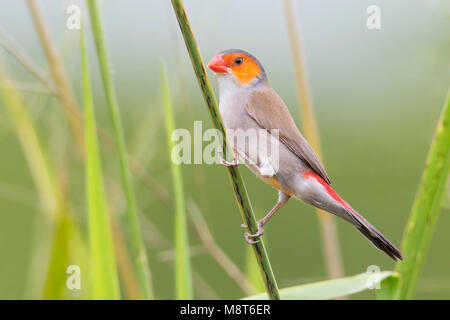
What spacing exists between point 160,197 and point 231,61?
0.39 m

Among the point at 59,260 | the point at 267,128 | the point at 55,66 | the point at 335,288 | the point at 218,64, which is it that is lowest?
the point at 335,288

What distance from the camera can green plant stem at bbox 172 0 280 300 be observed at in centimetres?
67

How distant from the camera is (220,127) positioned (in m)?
0.74

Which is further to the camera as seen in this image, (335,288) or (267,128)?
(267,128)

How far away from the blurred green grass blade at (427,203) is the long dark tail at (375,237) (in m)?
0.03

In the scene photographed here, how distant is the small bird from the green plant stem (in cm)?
23

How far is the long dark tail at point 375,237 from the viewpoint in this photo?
88 cm

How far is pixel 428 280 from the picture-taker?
1407 mm

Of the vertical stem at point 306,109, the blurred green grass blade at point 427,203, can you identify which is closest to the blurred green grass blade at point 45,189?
the vertical stem at point 306,109

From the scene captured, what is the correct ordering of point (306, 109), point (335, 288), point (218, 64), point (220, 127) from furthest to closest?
1. point (306, 109)
2. point (218, 64)
3. point (335, 288)
4. point (220, 127)

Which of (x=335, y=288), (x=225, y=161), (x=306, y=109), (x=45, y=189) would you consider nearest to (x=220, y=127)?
(x=225, y=161)

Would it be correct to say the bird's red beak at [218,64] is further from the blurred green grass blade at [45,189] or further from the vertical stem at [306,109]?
the blurred green grass blade at [45,189]

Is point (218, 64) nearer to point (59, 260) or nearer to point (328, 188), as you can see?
point (328, 188)

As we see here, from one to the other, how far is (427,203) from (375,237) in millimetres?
94
